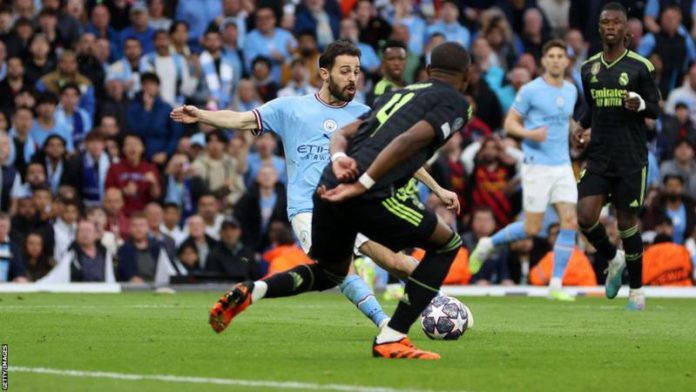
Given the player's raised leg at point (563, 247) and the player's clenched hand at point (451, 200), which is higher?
the player's clenched hand at point (451, 200)

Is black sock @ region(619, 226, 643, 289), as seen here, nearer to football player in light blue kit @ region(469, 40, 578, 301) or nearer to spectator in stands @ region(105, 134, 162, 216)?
football player in light blue kit @ region(469, 40, 578, 301)

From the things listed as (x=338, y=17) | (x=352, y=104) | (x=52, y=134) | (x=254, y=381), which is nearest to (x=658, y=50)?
(x=338, y=17)

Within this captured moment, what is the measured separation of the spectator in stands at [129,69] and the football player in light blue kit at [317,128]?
12479 mm

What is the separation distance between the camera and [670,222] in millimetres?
22453

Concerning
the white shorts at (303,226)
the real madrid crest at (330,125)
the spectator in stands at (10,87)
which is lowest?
the white shorts at (303,226)

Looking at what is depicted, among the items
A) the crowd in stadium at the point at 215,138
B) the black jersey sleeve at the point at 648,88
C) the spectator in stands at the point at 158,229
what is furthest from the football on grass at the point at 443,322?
the spectator in stands at the point at 158,229

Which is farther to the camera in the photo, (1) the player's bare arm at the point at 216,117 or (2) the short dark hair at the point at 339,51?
(2) the short dark hair at the point at 339,51

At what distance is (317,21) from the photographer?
90.2 feet

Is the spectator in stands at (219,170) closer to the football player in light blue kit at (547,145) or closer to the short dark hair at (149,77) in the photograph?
the short dark hair at (149,77)

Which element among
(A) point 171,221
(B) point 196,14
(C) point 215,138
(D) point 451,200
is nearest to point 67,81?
(C) point 215,138

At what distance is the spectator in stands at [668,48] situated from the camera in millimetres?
27719

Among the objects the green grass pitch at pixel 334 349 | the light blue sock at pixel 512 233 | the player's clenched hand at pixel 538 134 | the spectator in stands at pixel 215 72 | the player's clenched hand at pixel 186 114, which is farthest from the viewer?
the spectator in stands at pixel 215 72

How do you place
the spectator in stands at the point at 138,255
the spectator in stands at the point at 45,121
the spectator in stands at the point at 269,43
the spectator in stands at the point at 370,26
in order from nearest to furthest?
the spectator in stands at the point at 138,255
the spectator in stands at the point at 45,121
the spectator in stands at the point at 269,43
the spectator in stands at the point at 370,26

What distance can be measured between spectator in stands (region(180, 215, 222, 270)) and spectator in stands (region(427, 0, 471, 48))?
23.2ft
